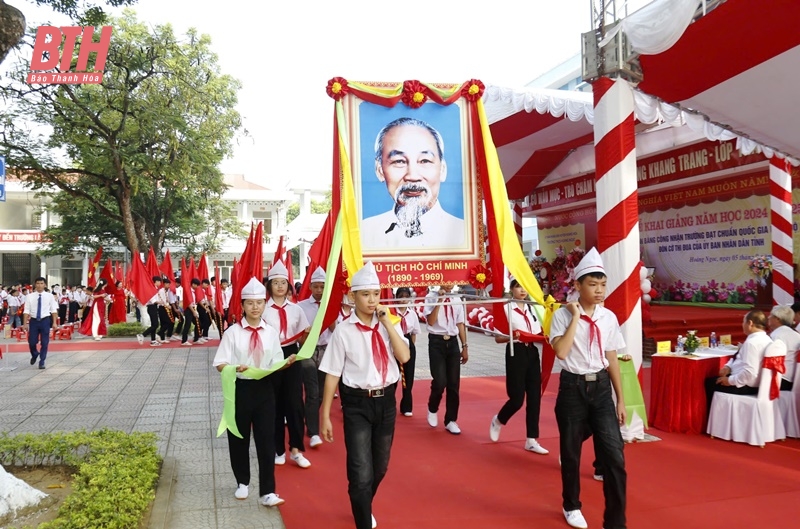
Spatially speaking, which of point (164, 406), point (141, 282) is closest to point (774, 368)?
point (164, 406)

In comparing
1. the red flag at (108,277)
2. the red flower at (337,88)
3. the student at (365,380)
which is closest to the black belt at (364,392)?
the student at (365,380)

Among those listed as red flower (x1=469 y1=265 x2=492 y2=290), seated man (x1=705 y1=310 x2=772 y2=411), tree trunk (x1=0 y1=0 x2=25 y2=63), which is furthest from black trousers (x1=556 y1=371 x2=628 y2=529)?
tree trunk (x1=0 y1=0 x2=25 y2=63)

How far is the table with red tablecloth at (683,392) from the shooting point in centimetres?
552

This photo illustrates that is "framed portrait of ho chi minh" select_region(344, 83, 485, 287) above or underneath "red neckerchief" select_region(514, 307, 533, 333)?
above

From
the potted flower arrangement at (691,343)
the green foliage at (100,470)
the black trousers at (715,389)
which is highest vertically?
the potted flower arrangement at (691,343)

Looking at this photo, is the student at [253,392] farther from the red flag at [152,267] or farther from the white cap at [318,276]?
the red flag at [152,267]

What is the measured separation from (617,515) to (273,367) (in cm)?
227

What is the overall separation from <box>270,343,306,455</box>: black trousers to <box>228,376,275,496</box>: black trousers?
70 cm

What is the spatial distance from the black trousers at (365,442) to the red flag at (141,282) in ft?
36.5

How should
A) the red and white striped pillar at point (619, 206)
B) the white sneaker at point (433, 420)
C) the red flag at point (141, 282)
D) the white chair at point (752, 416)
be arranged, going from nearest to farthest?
1. the white chair at point (752, 416)
2. the red and white striped pillar at point (619, 206)
3. the white sneaker at point (433, 420)
4. the red flag at point (141, 282)

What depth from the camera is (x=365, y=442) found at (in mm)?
3246

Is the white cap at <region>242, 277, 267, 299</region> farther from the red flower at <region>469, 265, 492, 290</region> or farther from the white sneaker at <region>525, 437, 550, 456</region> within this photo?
the white sneaker at <region>525, 437, 550, 456</region>

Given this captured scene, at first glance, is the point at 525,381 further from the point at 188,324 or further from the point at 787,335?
the point at 188,324

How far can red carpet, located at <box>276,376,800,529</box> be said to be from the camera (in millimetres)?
3652
